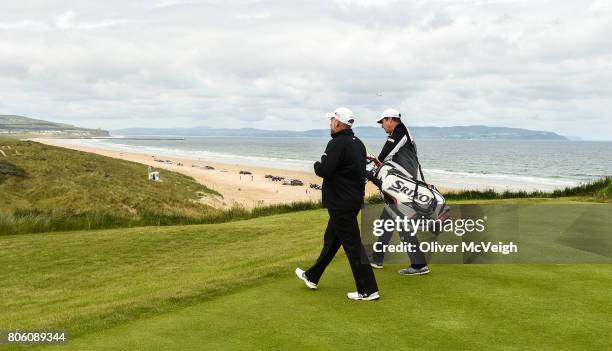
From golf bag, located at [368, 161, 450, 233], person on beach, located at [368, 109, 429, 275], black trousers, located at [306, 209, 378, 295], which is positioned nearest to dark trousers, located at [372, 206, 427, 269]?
person on beach, located at [368, 109, 429, 275]

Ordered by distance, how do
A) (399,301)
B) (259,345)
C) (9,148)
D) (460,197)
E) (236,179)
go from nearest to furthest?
(259,345) < (399,301) < (460,197) < (9,148) < (236,179)

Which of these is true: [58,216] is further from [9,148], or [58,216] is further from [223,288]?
[9,148]

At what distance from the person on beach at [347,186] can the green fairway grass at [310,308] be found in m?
0.36

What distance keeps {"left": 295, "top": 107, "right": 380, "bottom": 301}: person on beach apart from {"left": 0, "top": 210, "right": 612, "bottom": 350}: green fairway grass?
1.20 feet

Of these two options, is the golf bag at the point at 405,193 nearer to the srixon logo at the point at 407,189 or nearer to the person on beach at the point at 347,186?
the srixon logo at the point at 407,189

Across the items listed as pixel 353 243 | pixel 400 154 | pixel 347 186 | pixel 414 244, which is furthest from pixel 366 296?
pixel 400 154

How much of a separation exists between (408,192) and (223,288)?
2667mm

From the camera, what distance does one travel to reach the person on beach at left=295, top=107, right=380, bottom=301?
6543 millimetres

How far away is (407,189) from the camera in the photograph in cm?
753

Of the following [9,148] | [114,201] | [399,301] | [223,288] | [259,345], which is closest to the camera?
[259,345]

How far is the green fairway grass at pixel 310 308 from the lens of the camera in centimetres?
531

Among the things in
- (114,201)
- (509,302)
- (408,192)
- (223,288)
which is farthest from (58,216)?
(509,302)

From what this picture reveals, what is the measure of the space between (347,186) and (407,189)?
3.85 feet

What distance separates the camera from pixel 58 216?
16547 mm
